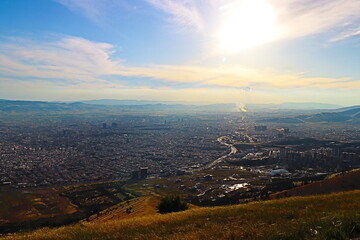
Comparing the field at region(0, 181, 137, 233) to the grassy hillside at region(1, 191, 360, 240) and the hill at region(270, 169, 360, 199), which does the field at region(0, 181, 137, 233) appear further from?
the grassy hillside at region(1, 191, 360, 240)

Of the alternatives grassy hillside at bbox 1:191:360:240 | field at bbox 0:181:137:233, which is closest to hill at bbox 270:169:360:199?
grassy hillside at bbox 1:191:360:240

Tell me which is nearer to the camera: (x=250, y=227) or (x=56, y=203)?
(x=250, y=227)

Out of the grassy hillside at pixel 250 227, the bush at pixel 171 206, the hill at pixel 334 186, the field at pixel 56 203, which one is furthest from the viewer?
the field at pixel 56 203

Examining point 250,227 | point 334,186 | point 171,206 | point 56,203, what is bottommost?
point 56,203

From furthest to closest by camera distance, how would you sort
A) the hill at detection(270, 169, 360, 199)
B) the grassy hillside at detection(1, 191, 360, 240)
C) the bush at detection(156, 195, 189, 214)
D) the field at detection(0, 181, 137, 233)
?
the field at detection(0, 181, 137, 233) → the hill at detection(270, 169, 360, 199) → the bush at detection(156, 195, 189, 214) → the grassy hillside at detection(1, 191, 360, 240)

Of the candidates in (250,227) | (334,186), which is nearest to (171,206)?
(250,227)

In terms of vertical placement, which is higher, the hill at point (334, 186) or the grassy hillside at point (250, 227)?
the grassy hillside at point (250, 227)

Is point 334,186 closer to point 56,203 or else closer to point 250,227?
point 250,227

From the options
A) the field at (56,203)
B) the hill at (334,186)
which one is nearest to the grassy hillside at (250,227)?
the hill at (334,186)

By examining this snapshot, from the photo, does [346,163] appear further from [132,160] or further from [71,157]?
[71,157]

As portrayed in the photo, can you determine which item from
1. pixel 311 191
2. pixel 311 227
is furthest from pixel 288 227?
pixel 311 191

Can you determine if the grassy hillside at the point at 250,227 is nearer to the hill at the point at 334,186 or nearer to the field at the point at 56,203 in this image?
the hill at the point at 334,186
